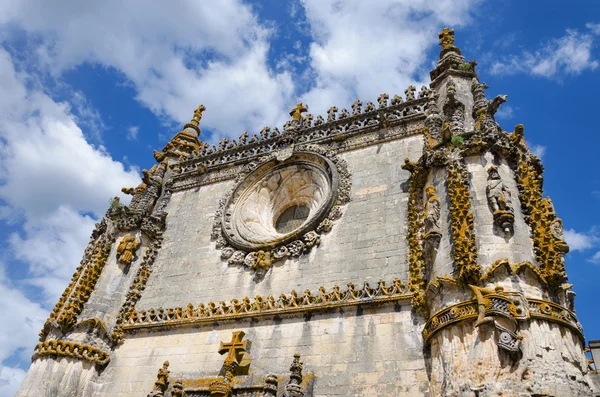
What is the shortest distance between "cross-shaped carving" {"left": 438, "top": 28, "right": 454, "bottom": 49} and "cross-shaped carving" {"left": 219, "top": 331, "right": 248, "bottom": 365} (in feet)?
32.3

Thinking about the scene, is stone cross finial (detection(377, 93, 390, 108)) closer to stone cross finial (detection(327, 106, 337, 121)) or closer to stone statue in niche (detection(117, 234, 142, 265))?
stone cross finial (detection(327, 106, 337, 121))

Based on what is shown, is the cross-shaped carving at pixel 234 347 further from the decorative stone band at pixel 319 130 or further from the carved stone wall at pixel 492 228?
the decorative stone band at pixel 319 130

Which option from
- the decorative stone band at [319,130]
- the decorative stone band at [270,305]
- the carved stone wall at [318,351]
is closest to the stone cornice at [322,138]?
the decorative stone band at [319,130]

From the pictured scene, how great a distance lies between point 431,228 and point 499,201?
1.34 metres

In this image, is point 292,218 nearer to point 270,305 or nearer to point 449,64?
point 270,305

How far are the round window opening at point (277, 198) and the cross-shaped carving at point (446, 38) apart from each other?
487 centimetres

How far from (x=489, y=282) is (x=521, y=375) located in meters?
1.59

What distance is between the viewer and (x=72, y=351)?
38.2 ft

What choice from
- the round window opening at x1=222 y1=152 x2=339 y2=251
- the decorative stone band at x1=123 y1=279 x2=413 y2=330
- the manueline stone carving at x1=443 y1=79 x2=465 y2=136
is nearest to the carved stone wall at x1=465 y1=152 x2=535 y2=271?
the manueline stone carving at x1=443 y1=79 x2=465 y2=136

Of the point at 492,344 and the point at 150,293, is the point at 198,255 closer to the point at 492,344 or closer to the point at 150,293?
the point at 150,293

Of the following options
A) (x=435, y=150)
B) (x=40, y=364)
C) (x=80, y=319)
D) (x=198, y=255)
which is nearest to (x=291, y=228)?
(x=198, y=255)

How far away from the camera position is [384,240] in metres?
10.9

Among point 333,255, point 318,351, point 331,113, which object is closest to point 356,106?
point 331,113

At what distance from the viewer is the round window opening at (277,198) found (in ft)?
43.8
